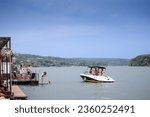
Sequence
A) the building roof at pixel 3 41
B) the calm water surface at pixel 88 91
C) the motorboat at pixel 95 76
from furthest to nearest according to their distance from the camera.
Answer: the motorboat at pixel 95 76
the calm water surface at pixel 88 91
the building roof at pixel 3 41

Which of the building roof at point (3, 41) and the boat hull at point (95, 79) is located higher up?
the building roof at point (3, 41)

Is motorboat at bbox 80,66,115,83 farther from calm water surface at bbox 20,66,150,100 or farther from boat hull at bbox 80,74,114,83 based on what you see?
calm water surface at bbox 20,66,150,100

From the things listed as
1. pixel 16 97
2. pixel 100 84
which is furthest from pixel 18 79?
pixel 16 97

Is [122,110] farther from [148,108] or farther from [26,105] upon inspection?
[26,105]

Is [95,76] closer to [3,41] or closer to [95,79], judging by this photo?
[95,79]

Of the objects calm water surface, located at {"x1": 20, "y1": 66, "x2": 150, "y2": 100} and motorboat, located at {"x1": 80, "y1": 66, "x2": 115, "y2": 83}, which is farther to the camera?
motorboat, located at {"x1": 80, "y1": 66, "x2": 115, "y2": 83}

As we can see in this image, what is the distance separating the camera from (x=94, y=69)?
26312 millimetres

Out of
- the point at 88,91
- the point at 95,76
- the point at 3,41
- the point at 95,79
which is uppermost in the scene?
the point at 3,41

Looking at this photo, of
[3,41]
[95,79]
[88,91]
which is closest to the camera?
[3,41]

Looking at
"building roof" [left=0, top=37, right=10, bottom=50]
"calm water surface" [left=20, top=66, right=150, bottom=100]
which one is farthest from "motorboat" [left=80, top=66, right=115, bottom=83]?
"building roof" [left=0, top=37, right=10, bottom=50]

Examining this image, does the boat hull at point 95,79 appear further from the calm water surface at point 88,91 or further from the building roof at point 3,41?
the building roof at point 3,41

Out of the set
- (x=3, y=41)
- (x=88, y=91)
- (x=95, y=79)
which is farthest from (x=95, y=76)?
(x=3, y=41)

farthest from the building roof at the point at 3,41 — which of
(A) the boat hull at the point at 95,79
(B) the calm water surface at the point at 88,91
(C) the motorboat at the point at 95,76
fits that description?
(A) the boat hull at the point at 95,79

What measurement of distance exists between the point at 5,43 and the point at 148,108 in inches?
201
